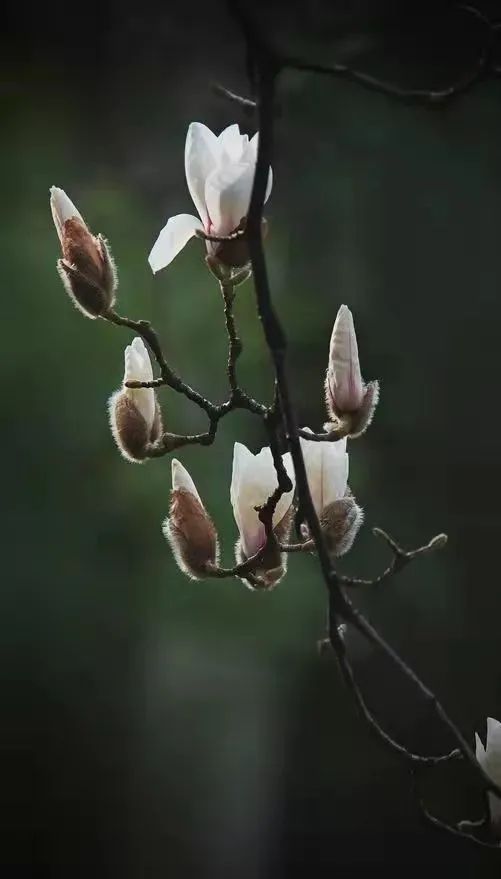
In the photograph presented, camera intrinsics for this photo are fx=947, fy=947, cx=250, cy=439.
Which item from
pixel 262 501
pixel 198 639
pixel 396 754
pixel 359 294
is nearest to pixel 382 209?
pixel 359 294

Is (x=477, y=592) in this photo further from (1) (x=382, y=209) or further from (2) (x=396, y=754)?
(2) (x=396, y=754)

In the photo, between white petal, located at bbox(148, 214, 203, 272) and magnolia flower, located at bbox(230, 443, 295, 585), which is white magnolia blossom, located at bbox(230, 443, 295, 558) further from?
white petal, located at bbox(148, 214, 203, 272)

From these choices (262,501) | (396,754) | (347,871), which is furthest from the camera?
(347,871)

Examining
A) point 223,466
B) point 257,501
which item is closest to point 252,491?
point 257,501

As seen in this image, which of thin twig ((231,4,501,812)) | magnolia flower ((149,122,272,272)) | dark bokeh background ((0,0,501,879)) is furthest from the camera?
dark bokeh background ((0,0,501,879))

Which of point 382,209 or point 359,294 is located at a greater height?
point 382,209

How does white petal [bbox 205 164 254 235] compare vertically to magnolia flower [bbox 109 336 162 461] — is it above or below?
above

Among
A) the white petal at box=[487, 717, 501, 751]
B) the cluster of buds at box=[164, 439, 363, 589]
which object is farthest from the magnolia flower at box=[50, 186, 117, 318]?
the white petal at box=[487, 717, 501, 751]

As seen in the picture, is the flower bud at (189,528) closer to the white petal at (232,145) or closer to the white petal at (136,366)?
the white petal at (136,366)
